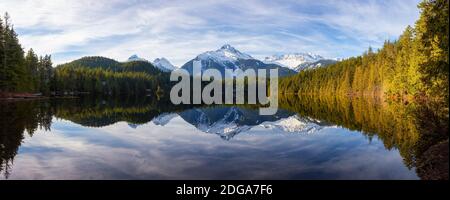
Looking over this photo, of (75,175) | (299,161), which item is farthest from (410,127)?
(75,175)

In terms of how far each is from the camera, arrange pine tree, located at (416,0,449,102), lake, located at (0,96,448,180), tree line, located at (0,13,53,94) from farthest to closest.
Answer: tree line, located at (0,13,53,94), pine tree, located at (416,0,449,102), lake, located at (0,96,448,180)

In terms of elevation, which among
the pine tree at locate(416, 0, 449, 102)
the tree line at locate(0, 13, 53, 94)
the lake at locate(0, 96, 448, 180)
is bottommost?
the lake at locate(0, 96, 448, 180)

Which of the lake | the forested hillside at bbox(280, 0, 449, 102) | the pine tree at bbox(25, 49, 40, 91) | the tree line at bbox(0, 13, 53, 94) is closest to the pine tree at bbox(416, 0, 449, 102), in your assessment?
the forested hillside at bbox(280, 0, 449, 102)

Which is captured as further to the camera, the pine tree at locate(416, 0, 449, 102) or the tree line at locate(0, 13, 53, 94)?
the tree line at locate(0, 13, 53, 94)

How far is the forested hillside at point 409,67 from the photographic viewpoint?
3253 centimetres

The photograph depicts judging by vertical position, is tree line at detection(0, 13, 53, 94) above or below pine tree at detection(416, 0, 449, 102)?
above

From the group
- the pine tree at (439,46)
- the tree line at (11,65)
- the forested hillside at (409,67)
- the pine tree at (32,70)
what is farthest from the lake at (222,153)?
the pine tree at (32,70)

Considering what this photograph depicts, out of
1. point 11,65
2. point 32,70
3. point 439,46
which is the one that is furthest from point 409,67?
point 32,70

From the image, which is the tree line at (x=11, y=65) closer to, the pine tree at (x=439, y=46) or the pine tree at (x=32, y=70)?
the pine tree at (x=32, y=70)

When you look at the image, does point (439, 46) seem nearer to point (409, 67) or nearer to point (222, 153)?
point (222, 153)

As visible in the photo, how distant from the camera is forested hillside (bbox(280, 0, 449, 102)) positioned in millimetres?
32531

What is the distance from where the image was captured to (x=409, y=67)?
77875 mm

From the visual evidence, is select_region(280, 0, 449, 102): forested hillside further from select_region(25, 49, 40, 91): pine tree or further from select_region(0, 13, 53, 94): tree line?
select_region(25, 49, 40, 91): pine tree
